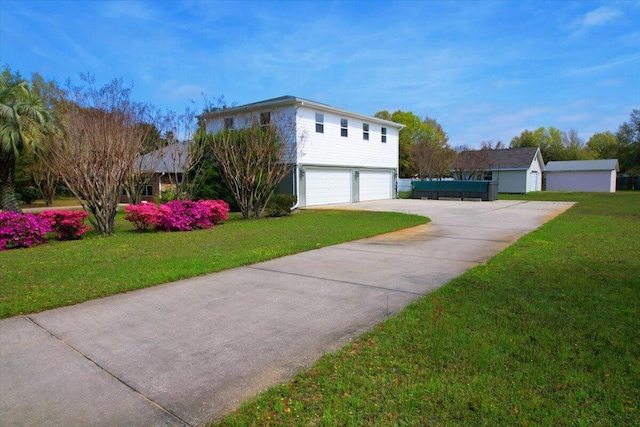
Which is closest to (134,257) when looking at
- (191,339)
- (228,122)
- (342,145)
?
(191,339)

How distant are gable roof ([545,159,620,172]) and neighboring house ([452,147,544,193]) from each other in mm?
6722

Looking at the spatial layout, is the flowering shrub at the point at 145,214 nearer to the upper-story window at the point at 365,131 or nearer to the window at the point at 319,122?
the window at the point at 319,122

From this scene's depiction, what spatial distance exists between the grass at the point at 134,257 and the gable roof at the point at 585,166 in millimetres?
39415

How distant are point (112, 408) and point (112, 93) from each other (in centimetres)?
1426

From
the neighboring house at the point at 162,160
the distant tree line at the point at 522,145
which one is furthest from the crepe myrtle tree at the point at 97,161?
the distant tree line at the point at 522,145

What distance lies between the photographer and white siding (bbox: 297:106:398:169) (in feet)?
69.1

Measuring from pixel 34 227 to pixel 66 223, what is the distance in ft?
2.70

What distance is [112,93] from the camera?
572 inches

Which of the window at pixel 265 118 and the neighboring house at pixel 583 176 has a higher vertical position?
the window at pixel 265 118

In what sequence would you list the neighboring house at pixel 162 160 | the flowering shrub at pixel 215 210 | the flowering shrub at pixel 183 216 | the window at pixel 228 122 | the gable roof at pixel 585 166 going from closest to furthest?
the flowering shrub at pixel 183 216 < the flowering shrub at pixel 215 210 < the neighboring house at pixel 162 160 < the window at pixel 228 122 < the gable roof at pixel 585 166

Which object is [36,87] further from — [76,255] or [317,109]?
[76,255]

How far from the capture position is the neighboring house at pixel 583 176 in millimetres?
42125

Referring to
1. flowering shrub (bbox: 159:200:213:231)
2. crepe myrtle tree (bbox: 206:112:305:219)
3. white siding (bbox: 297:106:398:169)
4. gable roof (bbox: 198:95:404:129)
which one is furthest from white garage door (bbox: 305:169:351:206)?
flowering shrub (bbox: 159:200:213:231)

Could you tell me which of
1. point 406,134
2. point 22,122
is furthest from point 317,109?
point 406,134
